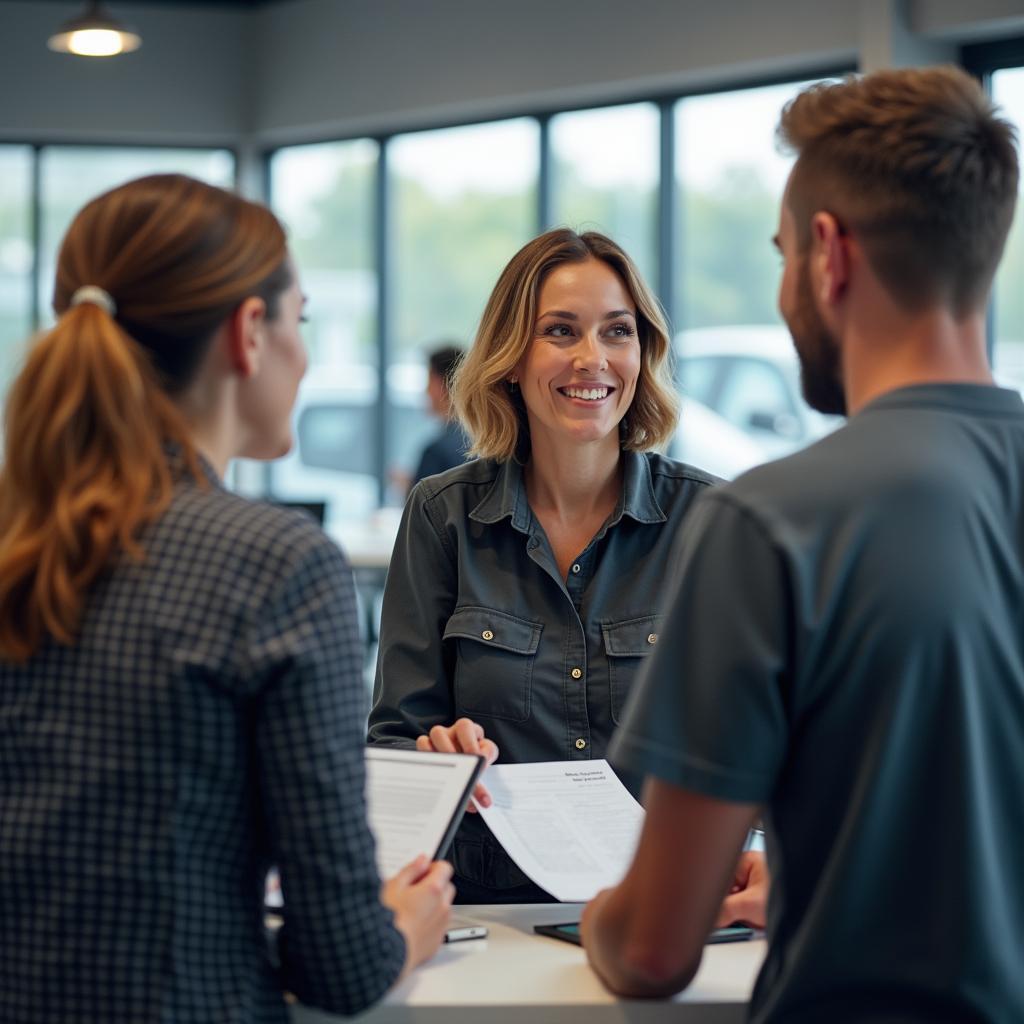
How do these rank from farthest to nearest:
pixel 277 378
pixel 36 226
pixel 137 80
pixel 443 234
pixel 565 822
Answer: pixel 36 226
pixel 137 80
pixel 443 234
pixel 565 822
pixel 277 378

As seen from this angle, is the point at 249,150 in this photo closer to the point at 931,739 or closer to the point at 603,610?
the point at 603,610

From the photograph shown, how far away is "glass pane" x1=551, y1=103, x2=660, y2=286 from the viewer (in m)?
6.05

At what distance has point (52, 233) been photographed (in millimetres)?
7242

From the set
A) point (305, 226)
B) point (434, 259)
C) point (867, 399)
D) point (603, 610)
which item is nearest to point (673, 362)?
point (603, 610)

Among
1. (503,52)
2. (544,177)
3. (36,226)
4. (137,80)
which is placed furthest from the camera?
(36,226)

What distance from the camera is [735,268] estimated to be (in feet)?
19.4

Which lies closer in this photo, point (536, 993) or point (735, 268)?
point (536, 993)

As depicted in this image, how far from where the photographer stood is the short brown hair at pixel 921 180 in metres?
1.03

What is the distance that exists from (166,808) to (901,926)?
22.6 inches

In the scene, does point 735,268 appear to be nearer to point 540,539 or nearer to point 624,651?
point 540,539

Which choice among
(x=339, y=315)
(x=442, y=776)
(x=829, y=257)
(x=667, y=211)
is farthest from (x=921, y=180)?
(x=339, y=315)

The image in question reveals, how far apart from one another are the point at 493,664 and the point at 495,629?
0.05m

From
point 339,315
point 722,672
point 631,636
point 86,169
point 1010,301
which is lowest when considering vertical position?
point 631,636

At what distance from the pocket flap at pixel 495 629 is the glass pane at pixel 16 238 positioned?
593cm
